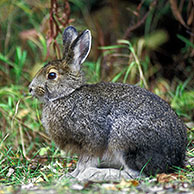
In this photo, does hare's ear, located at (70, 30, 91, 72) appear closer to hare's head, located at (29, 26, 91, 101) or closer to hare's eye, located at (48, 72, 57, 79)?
hare's head, located at (29, 26, 91, 101)

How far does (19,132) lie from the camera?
6.62 meters

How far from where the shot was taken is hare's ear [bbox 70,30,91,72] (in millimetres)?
5179

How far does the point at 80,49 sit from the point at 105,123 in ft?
3.82

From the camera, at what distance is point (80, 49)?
17.3ft

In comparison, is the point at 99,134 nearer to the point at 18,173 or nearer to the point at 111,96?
the point at 111,96

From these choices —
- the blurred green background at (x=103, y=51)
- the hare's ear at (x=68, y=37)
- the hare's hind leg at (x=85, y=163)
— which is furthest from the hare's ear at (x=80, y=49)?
the blurred green background at (x=103, y=51)

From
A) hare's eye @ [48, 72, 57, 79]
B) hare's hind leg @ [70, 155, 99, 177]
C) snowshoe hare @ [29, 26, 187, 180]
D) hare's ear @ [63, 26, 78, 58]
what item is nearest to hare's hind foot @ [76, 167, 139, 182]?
snowshoe hare @ [29, 26, 187, 180]

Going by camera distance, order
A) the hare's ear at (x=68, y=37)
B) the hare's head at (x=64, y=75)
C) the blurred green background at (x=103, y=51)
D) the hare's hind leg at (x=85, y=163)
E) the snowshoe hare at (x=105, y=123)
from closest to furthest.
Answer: the snowshoe hare at (x=105, y=123)
the hare's hind leg at (x=85, y=163)
the hare's head at (x=64, y=75)
the hare's ear at (x=68, y=37)
the blurred green background at (x=103, y=51)

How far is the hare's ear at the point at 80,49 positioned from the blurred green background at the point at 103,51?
1.38 metres

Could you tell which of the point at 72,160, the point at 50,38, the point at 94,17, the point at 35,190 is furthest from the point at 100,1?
the point at 35,190

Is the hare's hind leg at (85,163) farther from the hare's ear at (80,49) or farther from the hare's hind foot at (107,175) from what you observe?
the hare's ear at (80,49)

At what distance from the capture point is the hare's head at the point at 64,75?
5172 millimetres

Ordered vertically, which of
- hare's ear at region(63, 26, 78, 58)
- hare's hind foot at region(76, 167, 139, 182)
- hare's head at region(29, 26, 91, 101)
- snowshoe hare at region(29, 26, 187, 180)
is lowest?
hare's hind foot at region(76, 167, 139, 182)

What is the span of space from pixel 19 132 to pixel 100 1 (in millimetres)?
4900
